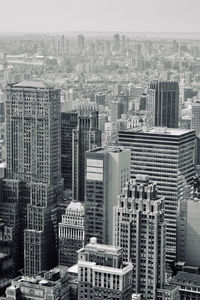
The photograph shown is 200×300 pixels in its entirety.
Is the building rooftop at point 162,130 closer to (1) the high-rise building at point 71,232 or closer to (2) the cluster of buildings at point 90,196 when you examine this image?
(2) the cluster of buildings at point 90,196

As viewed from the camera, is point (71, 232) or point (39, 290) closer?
point (39, 290)

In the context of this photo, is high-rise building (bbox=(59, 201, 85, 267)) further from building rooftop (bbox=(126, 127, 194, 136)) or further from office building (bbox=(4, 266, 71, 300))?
office building (bbox=(4, 266, 71, 300))

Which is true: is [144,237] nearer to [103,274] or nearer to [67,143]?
[103,274]

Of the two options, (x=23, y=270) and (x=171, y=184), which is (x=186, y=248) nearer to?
(x=171, y=184)

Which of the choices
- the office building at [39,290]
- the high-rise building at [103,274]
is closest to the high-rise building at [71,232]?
the office building at [39,290]

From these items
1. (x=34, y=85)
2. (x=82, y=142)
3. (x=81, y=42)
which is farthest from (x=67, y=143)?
(x=81, y=42)
